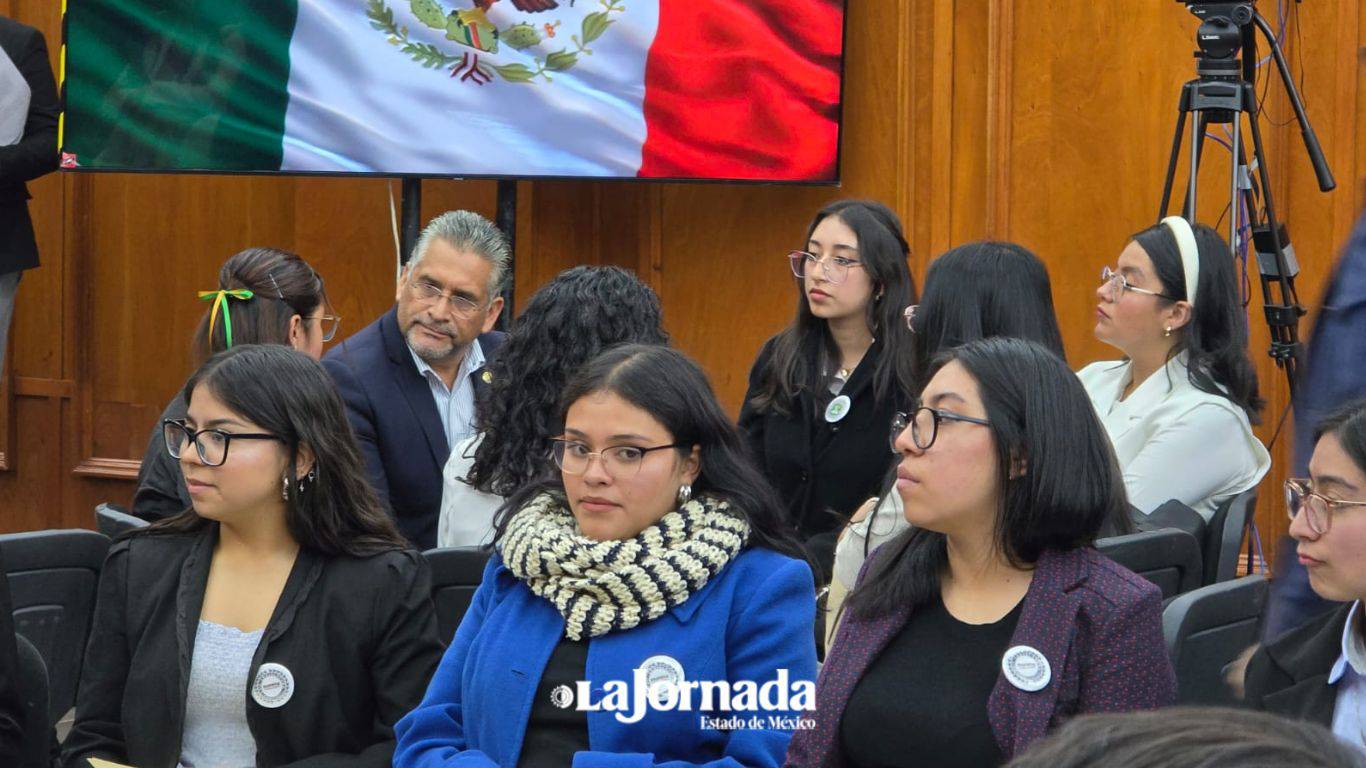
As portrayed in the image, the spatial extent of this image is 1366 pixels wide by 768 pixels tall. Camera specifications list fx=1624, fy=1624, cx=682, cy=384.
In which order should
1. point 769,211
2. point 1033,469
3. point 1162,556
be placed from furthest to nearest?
1. point 769,211
2. point 1162,556
3. point 1033,469

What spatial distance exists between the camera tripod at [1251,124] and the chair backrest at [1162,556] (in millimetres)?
1314

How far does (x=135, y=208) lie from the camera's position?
652 cm

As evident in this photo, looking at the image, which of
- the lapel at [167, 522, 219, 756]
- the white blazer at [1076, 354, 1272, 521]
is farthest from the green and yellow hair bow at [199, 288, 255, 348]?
the white blazer at [1076, 354, 1272, 521]

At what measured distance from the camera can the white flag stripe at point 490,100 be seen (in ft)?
17.5

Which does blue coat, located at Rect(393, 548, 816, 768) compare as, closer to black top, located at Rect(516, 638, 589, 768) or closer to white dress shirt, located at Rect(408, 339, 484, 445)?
black top, located at Rect(516, 638, 589, 768)

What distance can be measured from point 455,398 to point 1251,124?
88.7 inches

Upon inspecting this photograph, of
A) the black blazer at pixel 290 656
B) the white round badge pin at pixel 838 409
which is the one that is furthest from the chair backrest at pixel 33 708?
the white round badge pin at pixel 838 409

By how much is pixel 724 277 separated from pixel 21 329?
9.81ft

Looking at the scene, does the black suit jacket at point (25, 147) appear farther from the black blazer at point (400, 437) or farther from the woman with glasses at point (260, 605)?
the woman with glasses at point (260, 605)

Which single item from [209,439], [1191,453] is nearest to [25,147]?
[209,439]

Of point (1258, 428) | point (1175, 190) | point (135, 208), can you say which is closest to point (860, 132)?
point (1175, 190)

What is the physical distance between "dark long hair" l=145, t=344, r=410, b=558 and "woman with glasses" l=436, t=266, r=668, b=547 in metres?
0.51

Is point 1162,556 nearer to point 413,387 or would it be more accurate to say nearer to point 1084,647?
point 1084,647

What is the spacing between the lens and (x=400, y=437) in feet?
12.8
